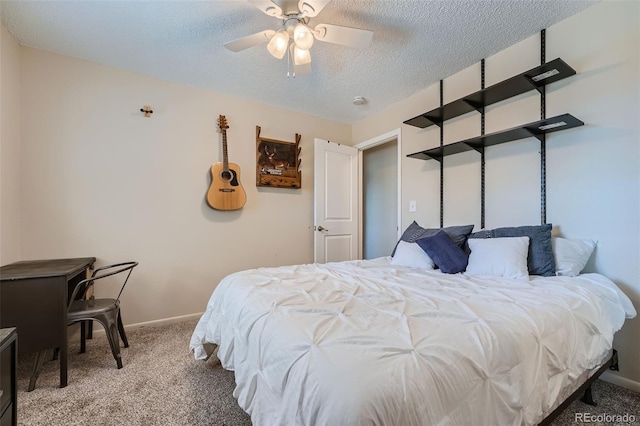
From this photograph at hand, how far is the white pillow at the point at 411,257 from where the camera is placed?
2.14 m

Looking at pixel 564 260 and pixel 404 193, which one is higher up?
pixel 404 193

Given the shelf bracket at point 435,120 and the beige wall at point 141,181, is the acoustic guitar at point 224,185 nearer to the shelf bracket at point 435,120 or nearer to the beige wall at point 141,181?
the beige wall at point 141,181

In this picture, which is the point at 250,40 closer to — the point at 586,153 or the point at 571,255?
the point at 586,153

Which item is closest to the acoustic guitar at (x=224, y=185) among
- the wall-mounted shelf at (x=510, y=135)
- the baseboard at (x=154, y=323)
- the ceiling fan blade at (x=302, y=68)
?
the baseboard at (x=154, y=323)

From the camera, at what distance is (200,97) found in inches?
115

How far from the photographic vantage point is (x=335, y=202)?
143 inches

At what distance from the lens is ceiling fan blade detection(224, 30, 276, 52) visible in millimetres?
1709

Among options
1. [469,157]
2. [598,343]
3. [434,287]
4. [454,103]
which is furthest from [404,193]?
[598,343]

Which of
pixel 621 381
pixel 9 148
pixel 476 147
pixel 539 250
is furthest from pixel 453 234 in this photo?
pixel 9 148

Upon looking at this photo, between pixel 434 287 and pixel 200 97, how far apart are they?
9.67ft

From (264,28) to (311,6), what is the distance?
68 centimetres

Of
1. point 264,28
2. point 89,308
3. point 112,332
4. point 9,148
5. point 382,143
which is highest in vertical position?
point 264,28

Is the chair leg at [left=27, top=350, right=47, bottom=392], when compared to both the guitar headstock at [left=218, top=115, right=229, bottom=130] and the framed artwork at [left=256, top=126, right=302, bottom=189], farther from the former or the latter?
the guitar headstock at [left=218, top=115, right=229, bottom=130]

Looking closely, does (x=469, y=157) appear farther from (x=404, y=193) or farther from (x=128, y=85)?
(x=128, y=85)
